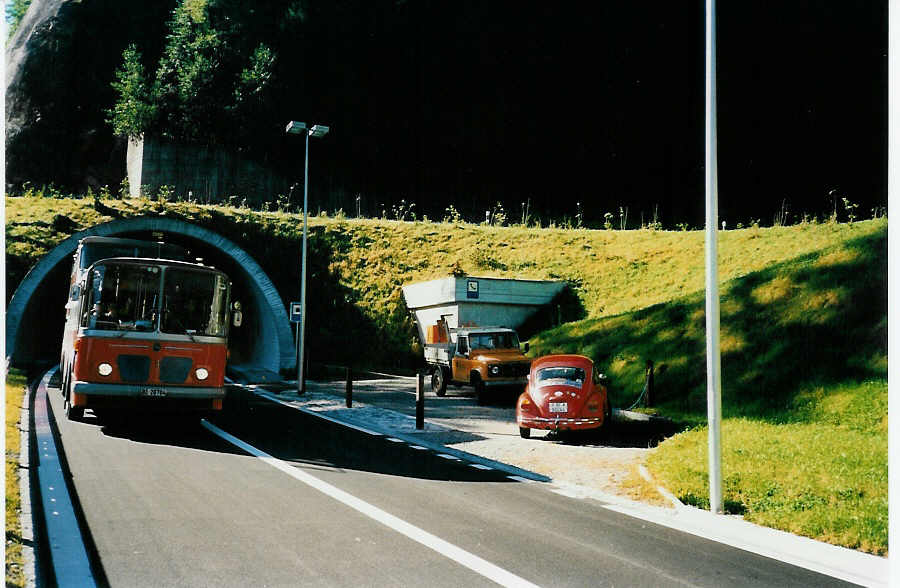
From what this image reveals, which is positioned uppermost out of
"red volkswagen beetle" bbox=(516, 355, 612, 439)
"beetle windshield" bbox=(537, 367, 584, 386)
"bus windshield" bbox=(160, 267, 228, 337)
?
"bus windshield" bbox=(160, 267, 228, 337)

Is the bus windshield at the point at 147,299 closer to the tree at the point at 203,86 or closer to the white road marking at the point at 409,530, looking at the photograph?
the white road marking at the point at 409,530

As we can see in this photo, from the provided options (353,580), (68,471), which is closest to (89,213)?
(68,471)

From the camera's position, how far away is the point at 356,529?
24.6 ft

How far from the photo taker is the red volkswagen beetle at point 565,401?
1432 cm

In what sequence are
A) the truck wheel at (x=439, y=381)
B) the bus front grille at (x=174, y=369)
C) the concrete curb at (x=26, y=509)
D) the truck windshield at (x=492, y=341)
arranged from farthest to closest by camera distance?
the truck wheel at (x=439, y=381), the truck windshield at (x=492, y=341), the bus front grille at (x=174, y=369), the concrete curb at (x=26, y=509)

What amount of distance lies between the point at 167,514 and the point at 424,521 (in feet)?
8.74

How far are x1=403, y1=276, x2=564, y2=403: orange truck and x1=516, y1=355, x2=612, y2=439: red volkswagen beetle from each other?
199 inches

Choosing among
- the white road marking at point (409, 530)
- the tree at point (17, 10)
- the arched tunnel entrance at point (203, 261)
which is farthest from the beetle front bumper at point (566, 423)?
the tree at point (17, 10)

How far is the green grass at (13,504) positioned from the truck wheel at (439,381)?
11.2 meters

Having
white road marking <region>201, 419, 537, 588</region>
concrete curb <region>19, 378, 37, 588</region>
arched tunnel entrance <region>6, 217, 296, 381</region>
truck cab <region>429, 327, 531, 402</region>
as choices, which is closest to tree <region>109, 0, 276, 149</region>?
arched tunnel entrance <region>6, 217, 296, 381</region>

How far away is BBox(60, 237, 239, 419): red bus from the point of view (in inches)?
522

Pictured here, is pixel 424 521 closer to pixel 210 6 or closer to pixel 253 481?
pixel 253 481
